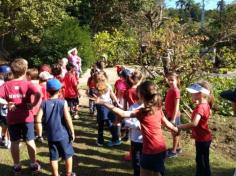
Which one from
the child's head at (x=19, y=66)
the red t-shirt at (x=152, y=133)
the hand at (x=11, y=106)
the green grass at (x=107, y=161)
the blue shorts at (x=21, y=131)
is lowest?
the green grass at (x=107, y=161)

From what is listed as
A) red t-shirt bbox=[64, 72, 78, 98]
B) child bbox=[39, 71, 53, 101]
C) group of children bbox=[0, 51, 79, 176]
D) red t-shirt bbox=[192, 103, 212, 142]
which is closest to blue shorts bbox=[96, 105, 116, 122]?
child bbox=[39, 71, 53, 101]

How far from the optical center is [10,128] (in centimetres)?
642

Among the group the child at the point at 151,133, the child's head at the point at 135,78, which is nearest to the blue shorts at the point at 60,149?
the child at the point at 151,133

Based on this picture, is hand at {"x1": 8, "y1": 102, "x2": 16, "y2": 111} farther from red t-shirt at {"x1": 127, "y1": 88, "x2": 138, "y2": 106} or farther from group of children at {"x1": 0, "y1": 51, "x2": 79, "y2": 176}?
red t-shirt at {"x1": 127, "y1": 88, "x2": 138, "y2": 106}

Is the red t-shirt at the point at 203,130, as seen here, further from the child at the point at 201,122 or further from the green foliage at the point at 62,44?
the green foliage at the point at 62,44

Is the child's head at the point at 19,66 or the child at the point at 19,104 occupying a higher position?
the child's head at the point at 19,66

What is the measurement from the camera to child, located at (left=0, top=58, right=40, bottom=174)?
619 cm

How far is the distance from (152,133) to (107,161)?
2.47m

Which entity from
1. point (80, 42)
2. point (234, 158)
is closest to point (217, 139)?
point (234, 158)

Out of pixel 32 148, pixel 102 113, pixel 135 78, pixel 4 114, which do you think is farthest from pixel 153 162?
pixel 4 114

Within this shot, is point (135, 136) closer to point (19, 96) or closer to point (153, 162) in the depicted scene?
point (153, 162)

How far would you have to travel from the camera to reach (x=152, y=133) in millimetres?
5133

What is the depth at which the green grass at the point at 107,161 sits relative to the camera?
22.8ft

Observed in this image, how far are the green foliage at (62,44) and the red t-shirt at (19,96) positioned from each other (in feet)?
44.8
